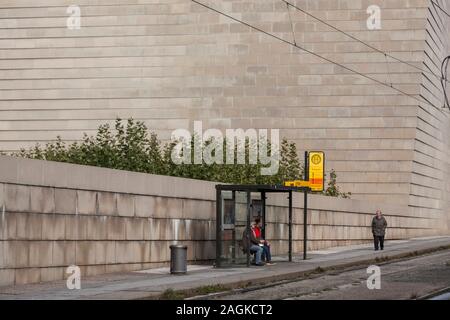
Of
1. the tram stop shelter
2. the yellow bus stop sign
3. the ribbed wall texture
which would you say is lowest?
the tram stop shelter

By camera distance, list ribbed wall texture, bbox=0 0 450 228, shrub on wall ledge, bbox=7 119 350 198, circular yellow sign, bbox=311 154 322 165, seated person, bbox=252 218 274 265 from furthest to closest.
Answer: ribbed wall texture, bbox=0 0 450 228 < circular yellow sign, bbox=311 154 322 165 < shrub on wall ledge, bbox=7 119 350 198 < seated person, bbox=252 218 274 265

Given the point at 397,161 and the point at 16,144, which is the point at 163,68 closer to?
the point at 16,144

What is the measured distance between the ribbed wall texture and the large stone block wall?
30.8 metres

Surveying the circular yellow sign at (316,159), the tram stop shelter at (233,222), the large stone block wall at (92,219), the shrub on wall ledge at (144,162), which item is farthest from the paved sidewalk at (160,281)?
the shrub on wall ledge at (144,162)

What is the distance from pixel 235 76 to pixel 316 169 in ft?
80.3

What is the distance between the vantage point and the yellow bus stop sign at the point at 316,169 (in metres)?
45.5

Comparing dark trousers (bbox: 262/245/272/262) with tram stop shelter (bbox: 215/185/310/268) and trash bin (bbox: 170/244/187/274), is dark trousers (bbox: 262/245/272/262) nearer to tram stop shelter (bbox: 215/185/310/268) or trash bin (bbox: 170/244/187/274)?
tram stop shelter (bbox: 215/185/310/268)

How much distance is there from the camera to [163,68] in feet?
233

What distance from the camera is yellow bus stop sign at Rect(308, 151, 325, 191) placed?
45500mm

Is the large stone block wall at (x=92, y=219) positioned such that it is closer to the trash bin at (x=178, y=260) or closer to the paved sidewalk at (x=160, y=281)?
the paved sidewalk at (x=160, y=281)

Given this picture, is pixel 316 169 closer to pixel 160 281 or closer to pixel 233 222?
pixel 233 222

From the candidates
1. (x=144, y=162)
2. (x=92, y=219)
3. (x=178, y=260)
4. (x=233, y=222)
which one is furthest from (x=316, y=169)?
(x=92, y=219)

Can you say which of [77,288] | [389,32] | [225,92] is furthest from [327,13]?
[77,288]

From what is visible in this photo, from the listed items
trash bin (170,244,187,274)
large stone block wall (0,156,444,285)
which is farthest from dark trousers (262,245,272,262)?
trash bin (170,244,187,274)
